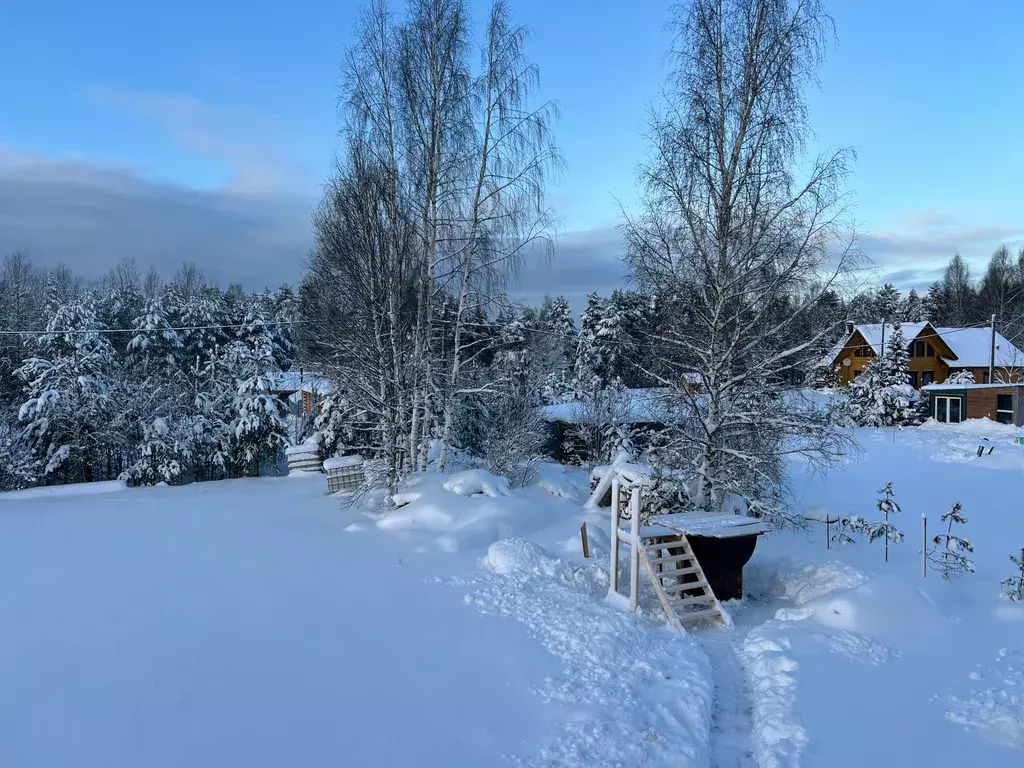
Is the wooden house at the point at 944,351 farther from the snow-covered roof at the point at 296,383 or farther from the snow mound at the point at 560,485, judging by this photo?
the snow-covered roof at the point at 296,383

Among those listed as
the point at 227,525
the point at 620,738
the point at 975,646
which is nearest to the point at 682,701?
the point at 620,738

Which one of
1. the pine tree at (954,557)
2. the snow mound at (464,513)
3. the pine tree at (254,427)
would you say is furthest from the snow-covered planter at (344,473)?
the pine tree at (954,557)

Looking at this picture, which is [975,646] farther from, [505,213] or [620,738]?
[505,213]

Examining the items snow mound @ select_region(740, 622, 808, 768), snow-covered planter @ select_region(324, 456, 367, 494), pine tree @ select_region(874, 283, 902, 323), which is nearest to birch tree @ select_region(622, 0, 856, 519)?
snow mound @ select_region(740, 622, 808, 768)

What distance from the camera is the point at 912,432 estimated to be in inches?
1077

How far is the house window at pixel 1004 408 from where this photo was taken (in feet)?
94.1

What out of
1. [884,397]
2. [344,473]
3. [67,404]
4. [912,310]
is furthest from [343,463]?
[912,310]

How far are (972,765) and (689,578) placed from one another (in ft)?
12.6

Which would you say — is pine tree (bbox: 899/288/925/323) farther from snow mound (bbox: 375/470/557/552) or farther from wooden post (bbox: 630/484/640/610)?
wooden post (bbox: 630/484/640/610)

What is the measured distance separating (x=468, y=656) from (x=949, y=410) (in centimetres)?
3464

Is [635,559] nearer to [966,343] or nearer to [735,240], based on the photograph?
[735,240]

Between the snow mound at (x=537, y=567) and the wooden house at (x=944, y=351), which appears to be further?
the wooden house at (x=944, y=351)

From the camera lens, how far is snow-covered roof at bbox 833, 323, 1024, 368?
3644cm

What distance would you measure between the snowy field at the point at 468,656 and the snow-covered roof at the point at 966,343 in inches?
1249
